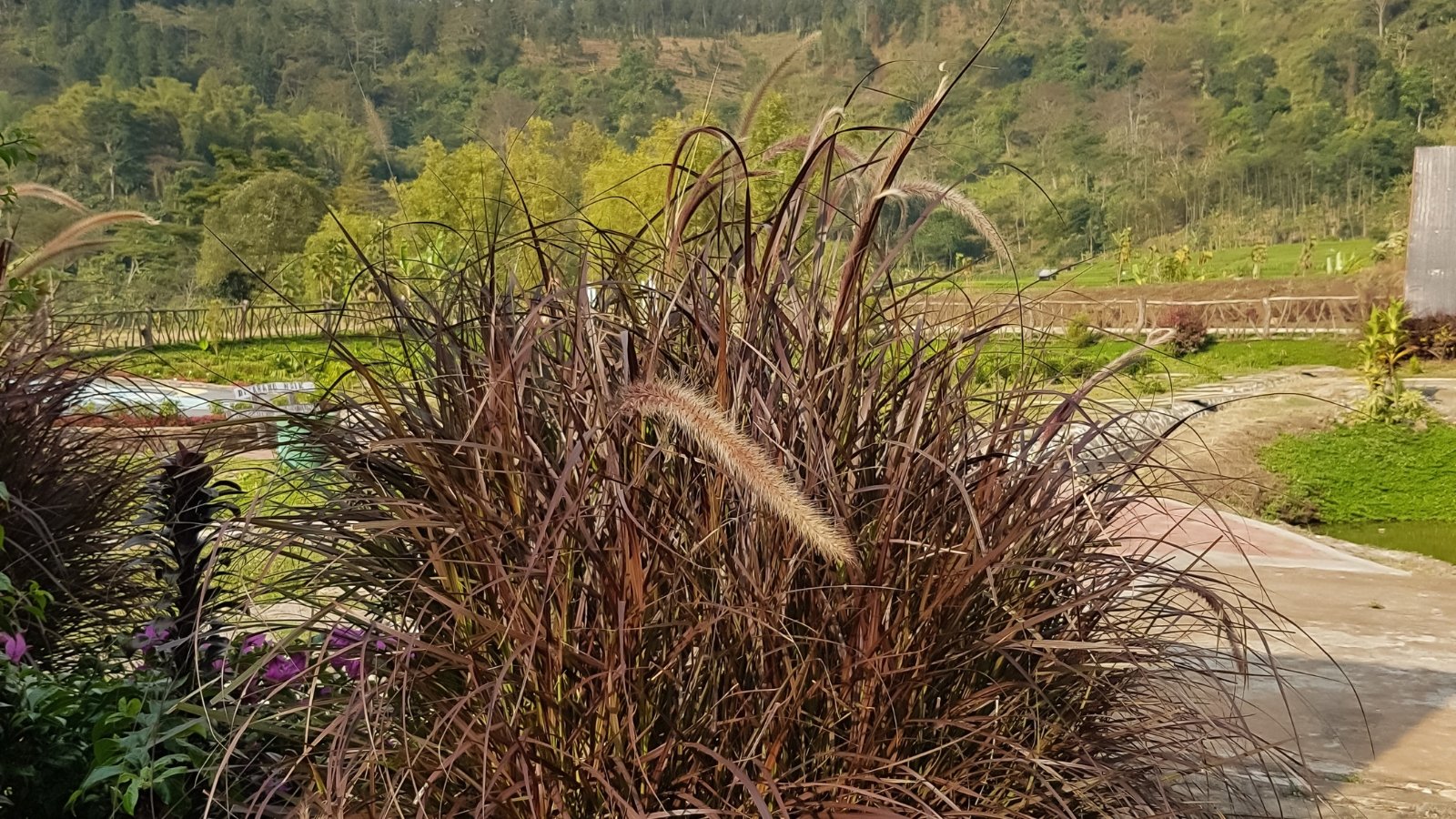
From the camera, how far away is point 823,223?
1.93 meters

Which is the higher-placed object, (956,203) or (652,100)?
(652,100)

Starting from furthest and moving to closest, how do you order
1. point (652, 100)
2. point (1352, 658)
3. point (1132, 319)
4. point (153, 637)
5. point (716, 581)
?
1. point (652, 100)
2. point (1132, 319)
3. point (1352, 658)
4. point (153, 637)
5. point (716, 581)

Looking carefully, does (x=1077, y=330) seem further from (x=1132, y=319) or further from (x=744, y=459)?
(x=1132, y=319)

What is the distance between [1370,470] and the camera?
1038cm

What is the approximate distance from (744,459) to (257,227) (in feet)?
162

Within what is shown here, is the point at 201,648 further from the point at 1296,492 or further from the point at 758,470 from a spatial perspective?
the point at 1296,492

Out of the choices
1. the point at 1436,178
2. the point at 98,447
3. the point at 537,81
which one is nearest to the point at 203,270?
the point at 537,81

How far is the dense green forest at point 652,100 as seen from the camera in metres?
50.8

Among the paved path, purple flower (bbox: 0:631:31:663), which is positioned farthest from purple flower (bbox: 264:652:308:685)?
the paved path

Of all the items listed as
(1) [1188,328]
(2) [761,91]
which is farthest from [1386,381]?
(2) [761,91]

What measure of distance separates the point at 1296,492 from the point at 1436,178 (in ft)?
26.9

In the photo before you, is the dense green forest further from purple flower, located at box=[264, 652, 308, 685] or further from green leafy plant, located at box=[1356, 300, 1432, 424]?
purple flower, located at box=[264, 652, 308, 685]

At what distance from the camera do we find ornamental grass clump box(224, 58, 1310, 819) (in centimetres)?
152

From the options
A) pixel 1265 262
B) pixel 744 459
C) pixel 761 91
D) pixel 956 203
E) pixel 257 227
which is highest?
pixel 257 227
